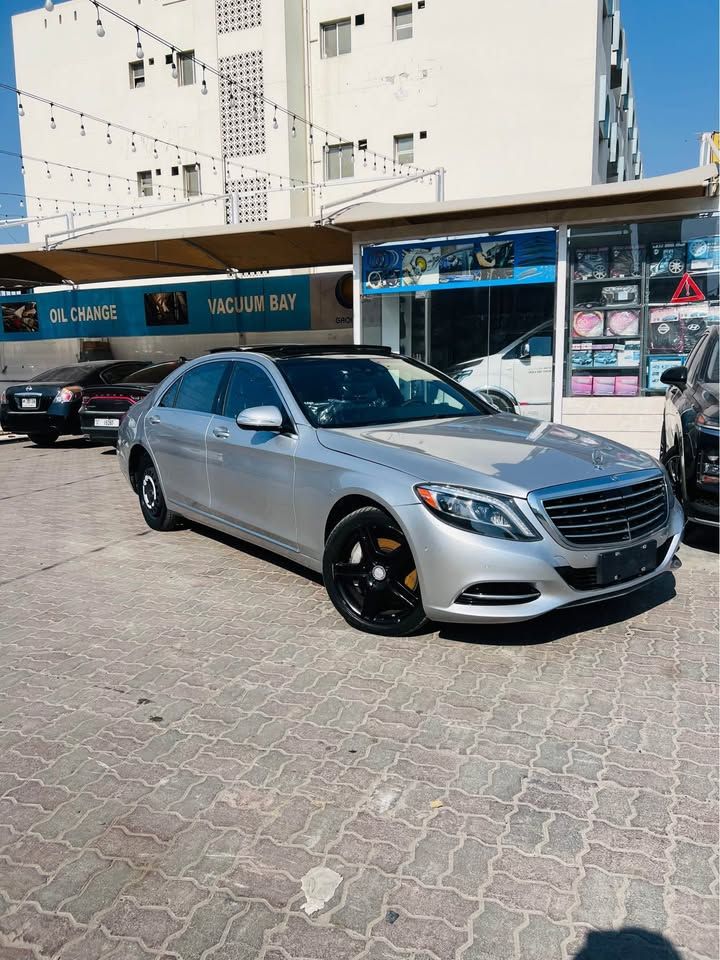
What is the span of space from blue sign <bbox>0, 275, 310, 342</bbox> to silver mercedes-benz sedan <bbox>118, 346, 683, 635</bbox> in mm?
12289

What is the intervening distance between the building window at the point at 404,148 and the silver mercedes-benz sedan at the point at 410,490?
1811 centimetres

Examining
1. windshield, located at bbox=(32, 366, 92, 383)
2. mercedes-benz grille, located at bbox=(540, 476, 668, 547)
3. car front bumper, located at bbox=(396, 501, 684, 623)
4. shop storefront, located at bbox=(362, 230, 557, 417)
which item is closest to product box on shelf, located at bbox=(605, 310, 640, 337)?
shop storefront, located at bbox=(362, 230, 557, 417)

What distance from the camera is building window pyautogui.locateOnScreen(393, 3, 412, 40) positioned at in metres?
21.5

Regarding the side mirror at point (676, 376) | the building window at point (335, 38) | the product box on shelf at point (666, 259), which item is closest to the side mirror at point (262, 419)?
the side mirror at point (676, 376)

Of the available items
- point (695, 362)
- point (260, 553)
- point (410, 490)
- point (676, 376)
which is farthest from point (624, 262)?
point (410, 490)

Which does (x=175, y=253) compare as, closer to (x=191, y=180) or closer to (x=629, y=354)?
(x=629, y=354)

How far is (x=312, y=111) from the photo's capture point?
23.1m

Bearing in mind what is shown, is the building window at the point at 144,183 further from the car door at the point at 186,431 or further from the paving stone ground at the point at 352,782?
the paving stone ground at the point at 352,782

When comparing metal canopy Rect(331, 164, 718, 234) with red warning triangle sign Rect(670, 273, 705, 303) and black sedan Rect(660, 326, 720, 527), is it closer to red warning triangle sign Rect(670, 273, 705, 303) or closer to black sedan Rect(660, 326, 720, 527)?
red warning triangle sign Rect(670, 273, 705, 303)

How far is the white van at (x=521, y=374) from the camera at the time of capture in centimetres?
1022

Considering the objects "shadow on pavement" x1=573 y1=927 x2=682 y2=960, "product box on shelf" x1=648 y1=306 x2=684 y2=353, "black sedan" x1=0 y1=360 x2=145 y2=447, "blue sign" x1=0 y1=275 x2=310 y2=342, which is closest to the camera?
"shadow on pavement" x1=573 y1=927 x2=682 y2=960

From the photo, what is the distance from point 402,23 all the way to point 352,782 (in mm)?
23715

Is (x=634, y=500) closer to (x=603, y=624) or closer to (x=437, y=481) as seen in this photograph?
(x=603, y=624)

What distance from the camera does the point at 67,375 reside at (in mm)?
13250
